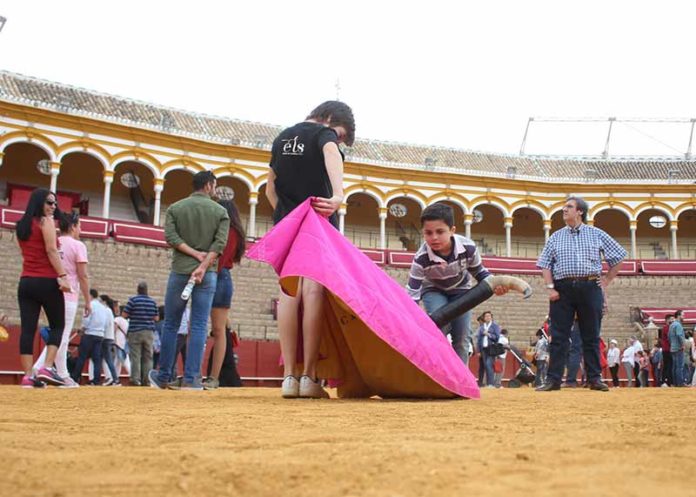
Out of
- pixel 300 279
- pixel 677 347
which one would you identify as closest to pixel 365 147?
pixel 677 347

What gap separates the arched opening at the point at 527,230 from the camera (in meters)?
36.7

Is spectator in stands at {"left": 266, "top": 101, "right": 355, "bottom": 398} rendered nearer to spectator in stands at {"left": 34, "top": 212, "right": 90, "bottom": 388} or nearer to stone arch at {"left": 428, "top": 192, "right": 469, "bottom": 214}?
spectator in stands at {"left": 34, "top": 212, "right": 90, "bottom": 388}

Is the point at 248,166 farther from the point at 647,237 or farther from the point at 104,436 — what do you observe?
the point at 104,436

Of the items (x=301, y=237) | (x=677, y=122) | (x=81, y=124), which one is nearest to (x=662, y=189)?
(x=677, y=122)

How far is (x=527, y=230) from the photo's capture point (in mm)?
37219

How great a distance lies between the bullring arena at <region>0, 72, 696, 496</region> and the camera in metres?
1.50

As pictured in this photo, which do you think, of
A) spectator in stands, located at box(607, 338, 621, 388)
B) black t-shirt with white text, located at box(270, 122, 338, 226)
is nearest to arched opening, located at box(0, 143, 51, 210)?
spectator in stands, located at box(607, 338, 621, 388)

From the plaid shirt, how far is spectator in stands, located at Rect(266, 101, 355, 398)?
2.74 metres

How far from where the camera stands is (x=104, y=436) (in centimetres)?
218

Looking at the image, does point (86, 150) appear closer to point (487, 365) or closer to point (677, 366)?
point (487, 365)

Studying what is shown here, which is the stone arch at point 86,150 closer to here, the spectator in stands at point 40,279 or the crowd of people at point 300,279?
the crowd of people at point 300,279

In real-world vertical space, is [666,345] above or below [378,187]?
below

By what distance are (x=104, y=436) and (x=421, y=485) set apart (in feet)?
3.85

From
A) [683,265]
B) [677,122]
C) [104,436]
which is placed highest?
[677,122]
